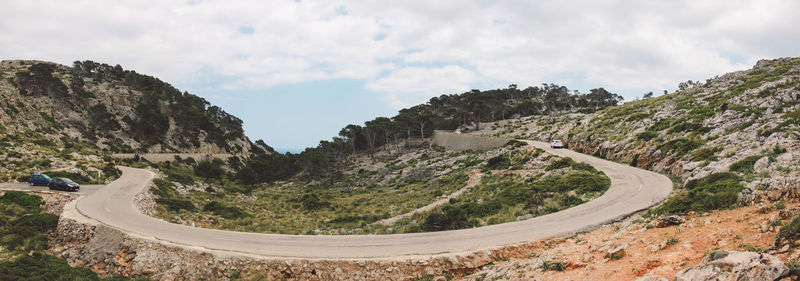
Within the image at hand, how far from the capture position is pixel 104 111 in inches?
3492

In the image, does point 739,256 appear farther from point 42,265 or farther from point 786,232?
point 42,265

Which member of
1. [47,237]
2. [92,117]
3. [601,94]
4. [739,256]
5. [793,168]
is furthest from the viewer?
[601,94]

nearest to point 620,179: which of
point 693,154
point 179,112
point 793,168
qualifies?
point 693,154

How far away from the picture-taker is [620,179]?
1262 inches

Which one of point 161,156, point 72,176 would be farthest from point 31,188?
point 161,156

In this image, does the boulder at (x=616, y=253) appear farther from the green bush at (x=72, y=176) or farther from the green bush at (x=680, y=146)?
the green bush at (x=72, y=176)

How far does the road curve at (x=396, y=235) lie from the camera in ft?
62.2

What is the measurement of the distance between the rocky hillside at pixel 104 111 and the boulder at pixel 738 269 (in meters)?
73.1

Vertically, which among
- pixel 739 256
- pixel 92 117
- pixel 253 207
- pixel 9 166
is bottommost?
pixel 253 207

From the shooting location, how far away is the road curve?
18969 mm

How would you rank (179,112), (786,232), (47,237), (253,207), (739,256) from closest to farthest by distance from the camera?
(739,256)
(786,232)
(47,237)
(253,207)
(179,112)

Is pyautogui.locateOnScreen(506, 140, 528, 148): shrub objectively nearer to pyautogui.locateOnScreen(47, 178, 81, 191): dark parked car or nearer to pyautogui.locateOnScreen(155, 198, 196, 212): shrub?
pyautogui.locateOnScreen(155, 198, 196, 212): shrub

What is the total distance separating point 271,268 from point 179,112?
106 metres

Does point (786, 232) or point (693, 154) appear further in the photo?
point (693, 154)
